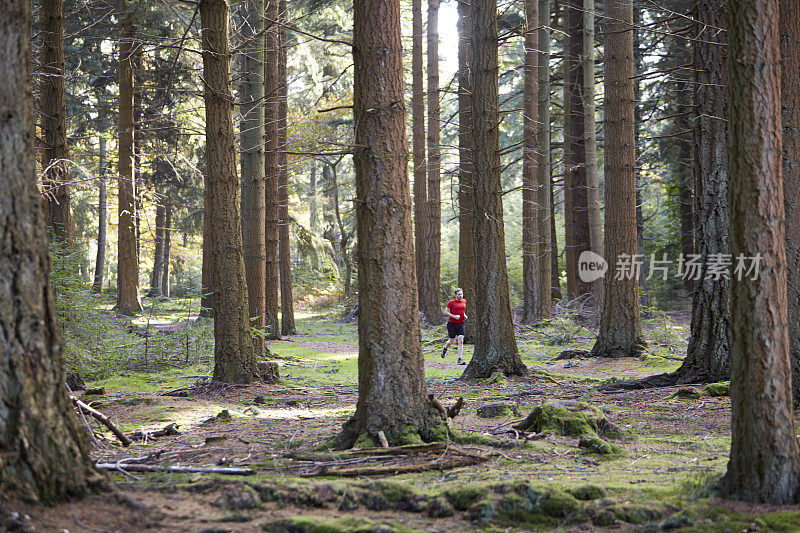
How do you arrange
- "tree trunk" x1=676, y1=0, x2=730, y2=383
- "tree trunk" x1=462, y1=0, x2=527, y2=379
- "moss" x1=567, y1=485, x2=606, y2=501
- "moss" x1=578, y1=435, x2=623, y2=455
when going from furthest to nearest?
"tree trunk" x1=462, y1=0, x2=527, y2=379 → "tree trunk" x1=676, y1=0, x2=730, y2=383 → "moss" x1=578, y1=435, x2=623, y2=455 → "moss" x1=567, y1=485, x2=606, y2=501

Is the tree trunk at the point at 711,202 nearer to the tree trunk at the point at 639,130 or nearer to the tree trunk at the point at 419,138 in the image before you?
the tree trunk at the point at 419,138

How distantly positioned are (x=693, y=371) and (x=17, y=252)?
948 cm

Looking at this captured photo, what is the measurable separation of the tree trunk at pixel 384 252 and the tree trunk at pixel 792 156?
439 centimetres

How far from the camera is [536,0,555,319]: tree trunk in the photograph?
21.3 meters

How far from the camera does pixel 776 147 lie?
4.38 m

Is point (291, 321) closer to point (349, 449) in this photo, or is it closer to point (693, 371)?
point (693, 371)

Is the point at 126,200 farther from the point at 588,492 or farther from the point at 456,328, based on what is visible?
the point at 588,492

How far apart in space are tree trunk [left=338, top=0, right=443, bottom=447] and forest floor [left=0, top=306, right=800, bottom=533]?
48cm

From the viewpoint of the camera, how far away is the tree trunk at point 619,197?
1446 centimetres

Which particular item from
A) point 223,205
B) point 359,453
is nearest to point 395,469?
point 359,453

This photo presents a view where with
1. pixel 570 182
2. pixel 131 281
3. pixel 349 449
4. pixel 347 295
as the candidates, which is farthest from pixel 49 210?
pixel 347 295

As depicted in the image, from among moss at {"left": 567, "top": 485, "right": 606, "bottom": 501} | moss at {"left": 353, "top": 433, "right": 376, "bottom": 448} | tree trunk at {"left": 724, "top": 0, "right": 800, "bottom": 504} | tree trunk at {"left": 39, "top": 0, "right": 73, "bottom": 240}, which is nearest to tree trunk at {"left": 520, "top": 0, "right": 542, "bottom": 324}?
tree trunk at {"left": 39, "top": 0, "right": 73, "bottom": 240}

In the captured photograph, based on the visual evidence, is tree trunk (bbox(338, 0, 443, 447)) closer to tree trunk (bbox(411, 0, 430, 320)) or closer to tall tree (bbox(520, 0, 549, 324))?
tall tree (bbox(520, 0, 549, 324))
